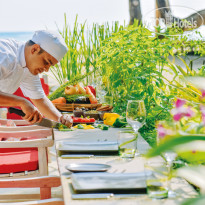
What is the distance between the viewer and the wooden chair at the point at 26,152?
7.72ft

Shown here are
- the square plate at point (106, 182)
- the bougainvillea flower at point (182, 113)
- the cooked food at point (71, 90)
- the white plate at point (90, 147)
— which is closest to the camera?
Answer: the bougainvillea flower at point (182, 113)

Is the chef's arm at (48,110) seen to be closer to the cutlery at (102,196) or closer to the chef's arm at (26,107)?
the chef's arm at (26,107)

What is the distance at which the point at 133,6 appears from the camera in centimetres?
1541

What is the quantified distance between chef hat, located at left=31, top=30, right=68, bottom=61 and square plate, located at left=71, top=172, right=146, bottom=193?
142 centimetres

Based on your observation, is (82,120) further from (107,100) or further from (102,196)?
(102,196)

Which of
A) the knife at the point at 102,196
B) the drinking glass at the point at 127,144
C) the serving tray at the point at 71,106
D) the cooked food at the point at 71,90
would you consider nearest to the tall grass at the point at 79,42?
the cooked food at the point at 71,90

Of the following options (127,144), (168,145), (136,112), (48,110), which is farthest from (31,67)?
(168,145)

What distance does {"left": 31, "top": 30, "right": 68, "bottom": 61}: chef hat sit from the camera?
2591 mm

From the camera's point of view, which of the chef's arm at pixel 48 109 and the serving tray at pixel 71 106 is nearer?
the chef's arm at pixel 48 109

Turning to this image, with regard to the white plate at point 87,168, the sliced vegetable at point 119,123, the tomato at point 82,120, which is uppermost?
the tomato at point 82,120

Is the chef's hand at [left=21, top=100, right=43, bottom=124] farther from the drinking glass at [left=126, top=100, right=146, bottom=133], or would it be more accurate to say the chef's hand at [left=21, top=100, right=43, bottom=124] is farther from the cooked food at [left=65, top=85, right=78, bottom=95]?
the cooked food at [left=65, top=85, right=78, bottom=95]

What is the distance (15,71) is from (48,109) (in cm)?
38

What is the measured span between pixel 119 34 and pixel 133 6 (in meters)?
12.8

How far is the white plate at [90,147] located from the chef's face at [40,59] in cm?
94
